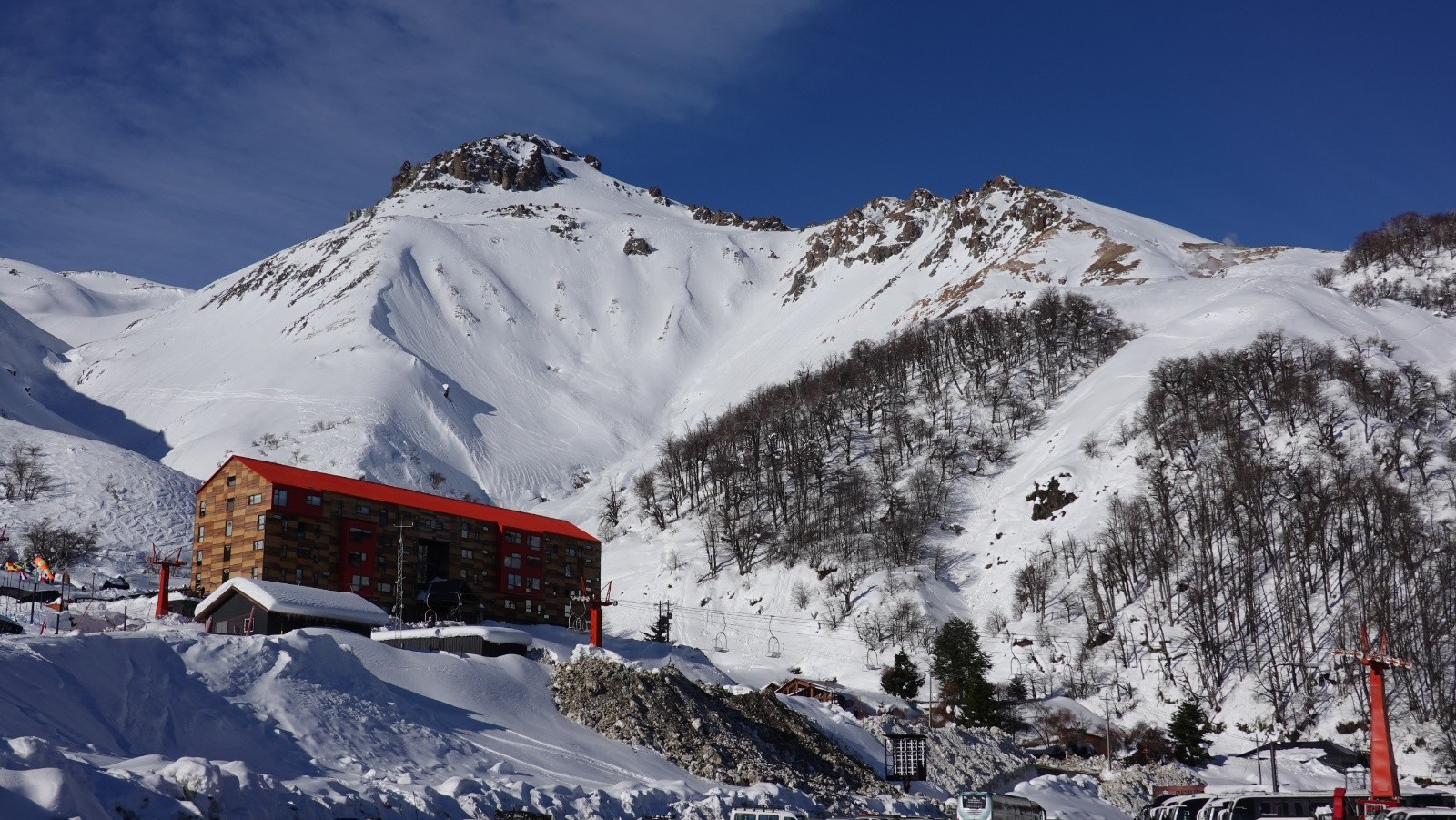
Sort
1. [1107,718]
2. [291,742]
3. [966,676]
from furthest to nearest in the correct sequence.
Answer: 1. [966,676]
2. [1107,718]
3. [291,742]

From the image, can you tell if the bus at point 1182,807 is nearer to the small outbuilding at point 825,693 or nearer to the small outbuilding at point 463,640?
the small outbuilding at point 463,640

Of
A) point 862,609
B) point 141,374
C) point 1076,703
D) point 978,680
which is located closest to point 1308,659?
point 1076,703

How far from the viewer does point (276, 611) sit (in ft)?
169

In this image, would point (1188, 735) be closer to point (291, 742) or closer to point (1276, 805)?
point (1276, 805)

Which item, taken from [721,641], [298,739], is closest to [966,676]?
[721,641]

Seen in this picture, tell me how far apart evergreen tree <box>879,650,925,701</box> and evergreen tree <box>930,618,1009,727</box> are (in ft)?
4.44

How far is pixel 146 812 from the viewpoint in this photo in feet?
73.8

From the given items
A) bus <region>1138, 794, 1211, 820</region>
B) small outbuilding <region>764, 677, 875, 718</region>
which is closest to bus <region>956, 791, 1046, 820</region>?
bus <region>1138, 794, 1211, 820</region>

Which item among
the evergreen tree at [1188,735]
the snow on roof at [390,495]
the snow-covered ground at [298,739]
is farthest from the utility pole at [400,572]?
the evergreen tree at [1188,735]

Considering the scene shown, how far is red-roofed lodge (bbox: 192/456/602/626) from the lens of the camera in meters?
66.1

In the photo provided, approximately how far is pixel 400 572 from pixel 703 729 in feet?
85.6

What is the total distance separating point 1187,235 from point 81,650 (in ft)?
632

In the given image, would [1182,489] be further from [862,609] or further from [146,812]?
[146,812]

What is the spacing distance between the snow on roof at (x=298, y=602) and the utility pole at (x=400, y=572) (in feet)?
35.4
